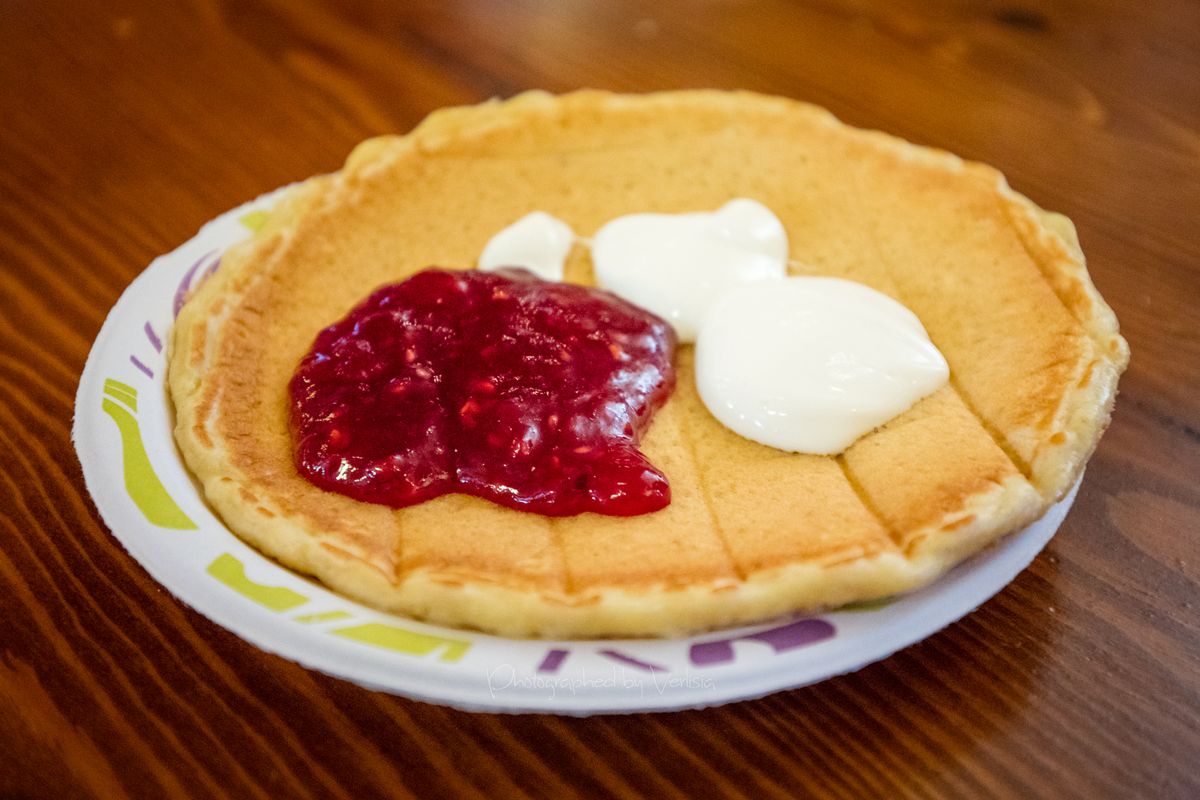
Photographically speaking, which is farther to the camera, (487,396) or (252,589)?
(487,396)

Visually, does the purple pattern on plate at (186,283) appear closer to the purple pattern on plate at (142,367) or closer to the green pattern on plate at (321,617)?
the purple pattern on plate at (142,367)

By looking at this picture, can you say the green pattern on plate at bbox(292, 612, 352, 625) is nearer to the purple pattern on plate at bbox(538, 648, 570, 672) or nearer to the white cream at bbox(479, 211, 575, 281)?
the purple pattern on plate at bbox(538, 648, 570, 672)

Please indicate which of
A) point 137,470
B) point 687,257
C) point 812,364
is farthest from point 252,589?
point 687,257

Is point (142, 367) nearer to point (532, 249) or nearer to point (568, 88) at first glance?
point (532, 249)

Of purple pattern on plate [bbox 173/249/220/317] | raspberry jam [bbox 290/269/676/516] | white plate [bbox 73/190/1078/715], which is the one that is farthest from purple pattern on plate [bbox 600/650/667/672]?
purple pattern on plate [bbox 173/249/220/317]

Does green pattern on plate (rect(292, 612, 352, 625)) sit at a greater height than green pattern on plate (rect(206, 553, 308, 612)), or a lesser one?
greater

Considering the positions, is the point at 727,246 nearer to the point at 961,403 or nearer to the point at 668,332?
the point at 668,332

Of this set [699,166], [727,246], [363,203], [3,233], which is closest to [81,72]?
[3,233]
